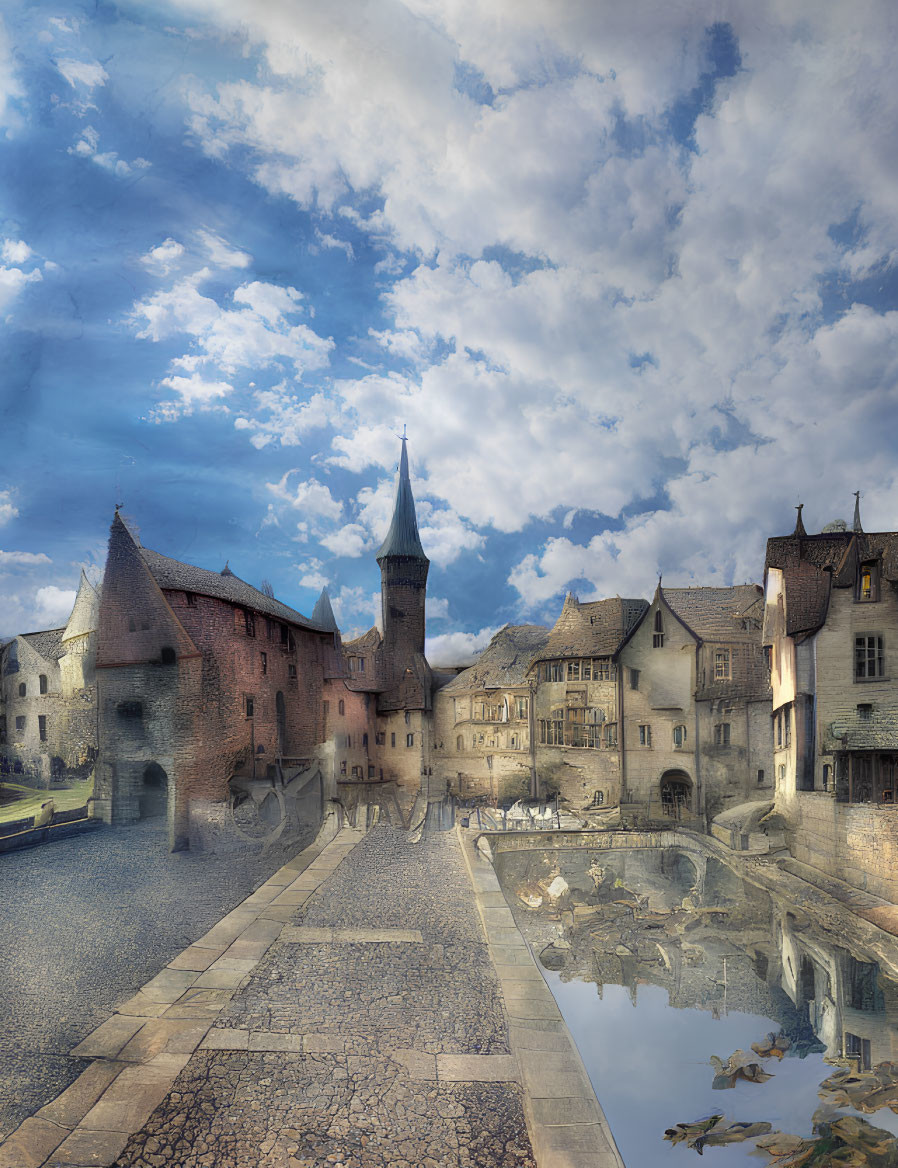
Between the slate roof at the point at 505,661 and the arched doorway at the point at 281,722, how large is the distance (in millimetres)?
9991

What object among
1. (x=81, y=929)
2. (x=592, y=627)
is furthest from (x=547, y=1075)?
(x=592, y=627)

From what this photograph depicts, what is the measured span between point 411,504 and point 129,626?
24.4ft

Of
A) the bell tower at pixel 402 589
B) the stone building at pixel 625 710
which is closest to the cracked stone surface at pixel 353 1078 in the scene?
the bell tower at pixel 402 589

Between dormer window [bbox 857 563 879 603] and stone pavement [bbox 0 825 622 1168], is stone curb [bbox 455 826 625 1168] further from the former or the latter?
dormer window [bbox 857 563 879 603]

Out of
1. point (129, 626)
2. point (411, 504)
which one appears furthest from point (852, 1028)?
point (411, 504)

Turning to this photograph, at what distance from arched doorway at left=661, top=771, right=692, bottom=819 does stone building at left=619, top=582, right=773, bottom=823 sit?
0.07ft

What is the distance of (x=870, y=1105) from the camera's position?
5.53m

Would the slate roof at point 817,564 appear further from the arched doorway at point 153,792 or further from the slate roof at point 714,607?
the arched doorway at point 153,792

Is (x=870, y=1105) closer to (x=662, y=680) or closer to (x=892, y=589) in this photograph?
(x=892, y=589)

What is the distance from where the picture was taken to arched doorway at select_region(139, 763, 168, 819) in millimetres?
5703

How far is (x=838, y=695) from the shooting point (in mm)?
10445

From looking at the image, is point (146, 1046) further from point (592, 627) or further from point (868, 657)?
point (592, 627)

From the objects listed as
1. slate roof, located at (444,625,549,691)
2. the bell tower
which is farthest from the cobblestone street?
slate roof, located at (444,625,549,691)

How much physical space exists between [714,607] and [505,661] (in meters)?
6.85
